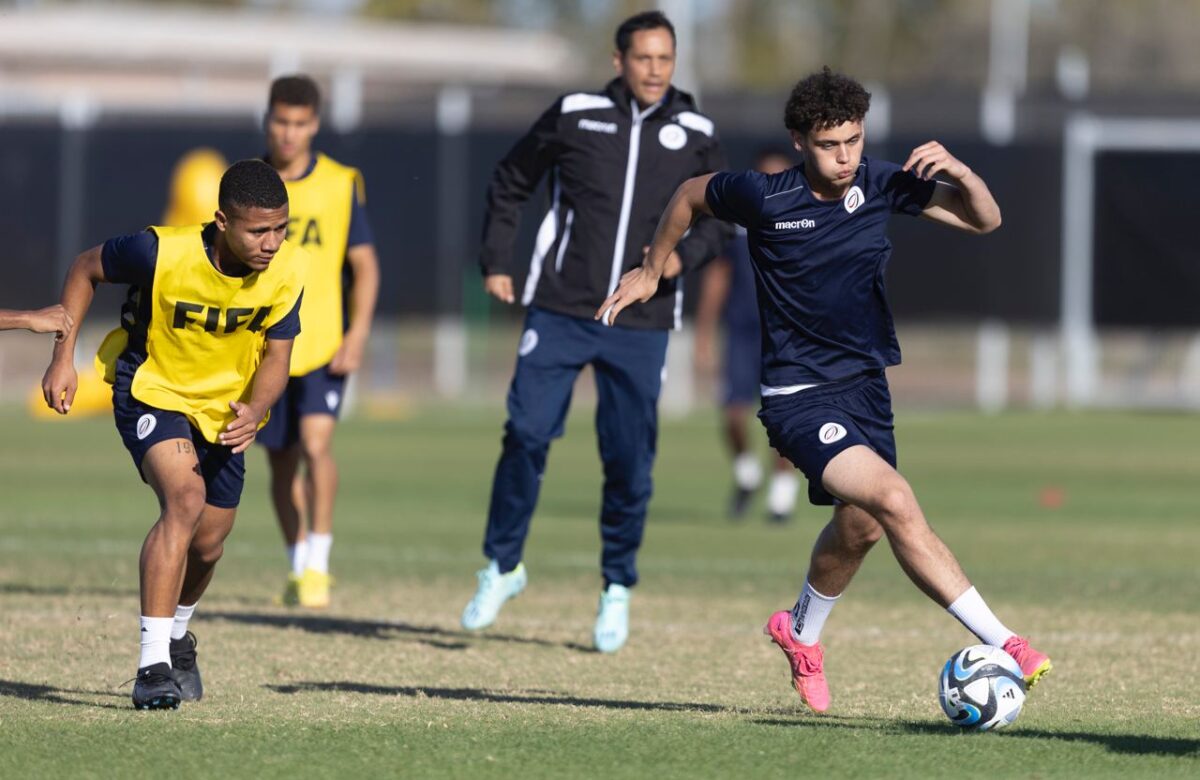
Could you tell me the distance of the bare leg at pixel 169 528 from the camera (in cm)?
686

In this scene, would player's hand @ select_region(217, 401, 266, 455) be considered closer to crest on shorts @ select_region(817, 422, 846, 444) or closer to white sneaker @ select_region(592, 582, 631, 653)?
crest on shorts @ select_region(817, 422, 846, 444)

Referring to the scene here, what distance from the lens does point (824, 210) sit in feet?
22.7

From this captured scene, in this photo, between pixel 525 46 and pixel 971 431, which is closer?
pixel 971 431

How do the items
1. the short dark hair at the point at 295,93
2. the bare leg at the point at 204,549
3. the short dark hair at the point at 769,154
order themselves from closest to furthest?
the bare leg at the point at 204,549, the short dark hair at the point at 295,93, the short dark hair at the point at 769,154

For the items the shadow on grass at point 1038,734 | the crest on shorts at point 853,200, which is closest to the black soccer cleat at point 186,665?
the shadow on grass at point 1038,734

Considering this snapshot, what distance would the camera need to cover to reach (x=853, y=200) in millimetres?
6922

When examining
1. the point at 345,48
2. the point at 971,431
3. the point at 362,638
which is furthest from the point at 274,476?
the point at 345,48

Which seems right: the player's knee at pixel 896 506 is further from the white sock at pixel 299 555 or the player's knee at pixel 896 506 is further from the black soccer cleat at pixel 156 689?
the white sock at pixel 299 555

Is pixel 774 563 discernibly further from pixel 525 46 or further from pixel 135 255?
pixel 525 46

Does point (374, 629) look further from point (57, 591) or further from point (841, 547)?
point (841, 547)

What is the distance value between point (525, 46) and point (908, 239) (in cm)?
2697

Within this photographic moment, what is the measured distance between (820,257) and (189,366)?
7.07 ft

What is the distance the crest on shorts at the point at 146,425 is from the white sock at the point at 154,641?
24.2 inches

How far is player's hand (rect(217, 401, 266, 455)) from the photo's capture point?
6969mm
